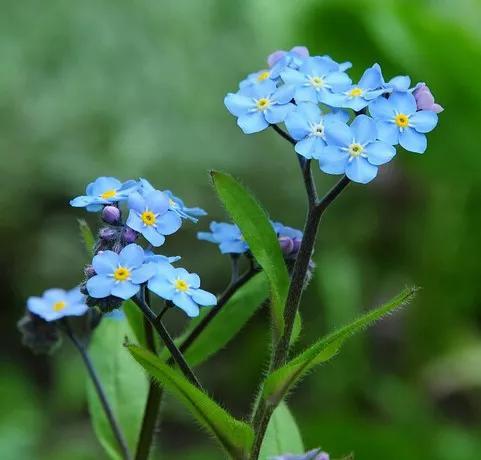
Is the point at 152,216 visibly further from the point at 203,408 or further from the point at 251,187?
the point at 251,187

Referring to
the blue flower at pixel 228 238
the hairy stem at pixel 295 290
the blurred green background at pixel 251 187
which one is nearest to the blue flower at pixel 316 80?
the hairy stem at pixel 295 290

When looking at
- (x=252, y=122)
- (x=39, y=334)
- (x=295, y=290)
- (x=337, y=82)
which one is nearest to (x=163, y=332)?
(x=295, y=290)

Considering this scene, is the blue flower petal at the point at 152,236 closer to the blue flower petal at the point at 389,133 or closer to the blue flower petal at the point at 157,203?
the blue flower petal at the point at 157,203

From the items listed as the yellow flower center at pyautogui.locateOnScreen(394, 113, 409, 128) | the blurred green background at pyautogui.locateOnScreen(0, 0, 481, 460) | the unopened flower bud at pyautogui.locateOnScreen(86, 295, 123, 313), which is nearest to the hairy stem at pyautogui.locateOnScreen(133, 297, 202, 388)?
the unopened flower bud at pyautogui.locateOnScreen(86, 295, 123, 313)

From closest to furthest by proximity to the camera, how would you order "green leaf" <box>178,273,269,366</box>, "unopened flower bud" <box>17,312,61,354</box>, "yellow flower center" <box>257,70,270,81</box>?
"yellow flower center" <box>257,70,270,81</box> < "green leaf" <box>178,273,269,366</box> < "unopened flower bud" <box>17,312,61,354</box>

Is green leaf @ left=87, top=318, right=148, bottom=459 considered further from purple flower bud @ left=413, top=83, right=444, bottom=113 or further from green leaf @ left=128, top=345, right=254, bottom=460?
purple flower bud @ left=413, top=83, right=444, bottom=113

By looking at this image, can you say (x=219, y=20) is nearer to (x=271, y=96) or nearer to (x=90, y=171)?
(x=90, y=171)
